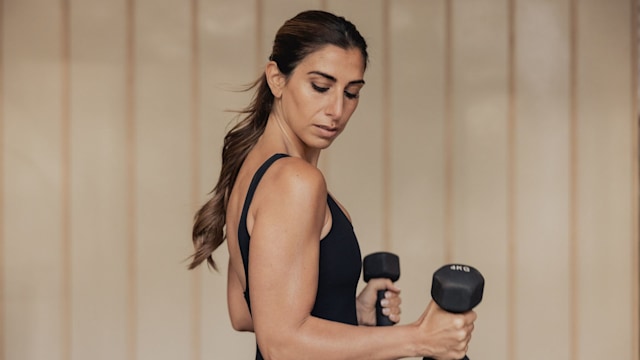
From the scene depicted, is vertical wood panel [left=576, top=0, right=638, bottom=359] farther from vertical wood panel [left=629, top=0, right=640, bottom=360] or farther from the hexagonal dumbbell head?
the hexagonal dumbbell head

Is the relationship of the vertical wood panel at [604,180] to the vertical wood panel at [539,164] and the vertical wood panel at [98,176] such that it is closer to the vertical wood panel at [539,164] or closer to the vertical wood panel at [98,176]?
the vertical wood panel at [539,164]

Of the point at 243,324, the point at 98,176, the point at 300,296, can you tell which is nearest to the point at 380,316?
the point at 243,324

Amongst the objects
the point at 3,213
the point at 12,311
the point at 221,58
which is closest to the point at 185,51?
the point at 221,58

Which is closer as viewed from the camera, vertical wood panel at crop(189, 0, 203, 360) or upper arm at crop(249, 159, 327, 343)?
upper arm at crop(249, 159, 327, 343)

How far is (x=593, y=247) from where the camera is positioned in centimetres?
305

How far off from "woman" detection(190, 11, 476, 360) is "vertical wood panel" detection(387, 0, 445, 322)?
1.37 metres

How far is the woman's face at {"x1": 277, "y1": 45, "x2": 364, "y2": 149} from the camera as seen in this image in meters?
1.41

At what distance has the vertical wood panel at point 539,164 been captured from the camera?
3016 millimetres

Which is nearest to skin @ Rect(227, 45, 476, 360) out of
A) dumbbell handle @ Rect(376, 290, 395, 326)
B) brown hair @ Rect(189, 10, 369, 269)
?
brown hair @ Rect(189, 10, 369, 269)

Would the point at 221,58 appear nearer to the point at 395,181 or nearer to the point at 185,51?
the point at 185,51

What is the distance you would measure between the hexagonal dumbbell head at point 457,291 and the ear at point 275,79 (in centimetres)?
48

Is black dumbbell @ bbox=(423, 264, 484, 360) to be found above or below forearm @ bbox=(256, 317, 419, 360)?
above

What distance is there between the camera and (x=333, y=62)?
1.41m

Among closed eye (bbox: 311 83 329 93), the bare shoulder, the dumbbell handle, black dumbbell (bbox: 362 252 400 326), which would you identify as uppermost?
closed eye (bbox: 311 83 329 93)
